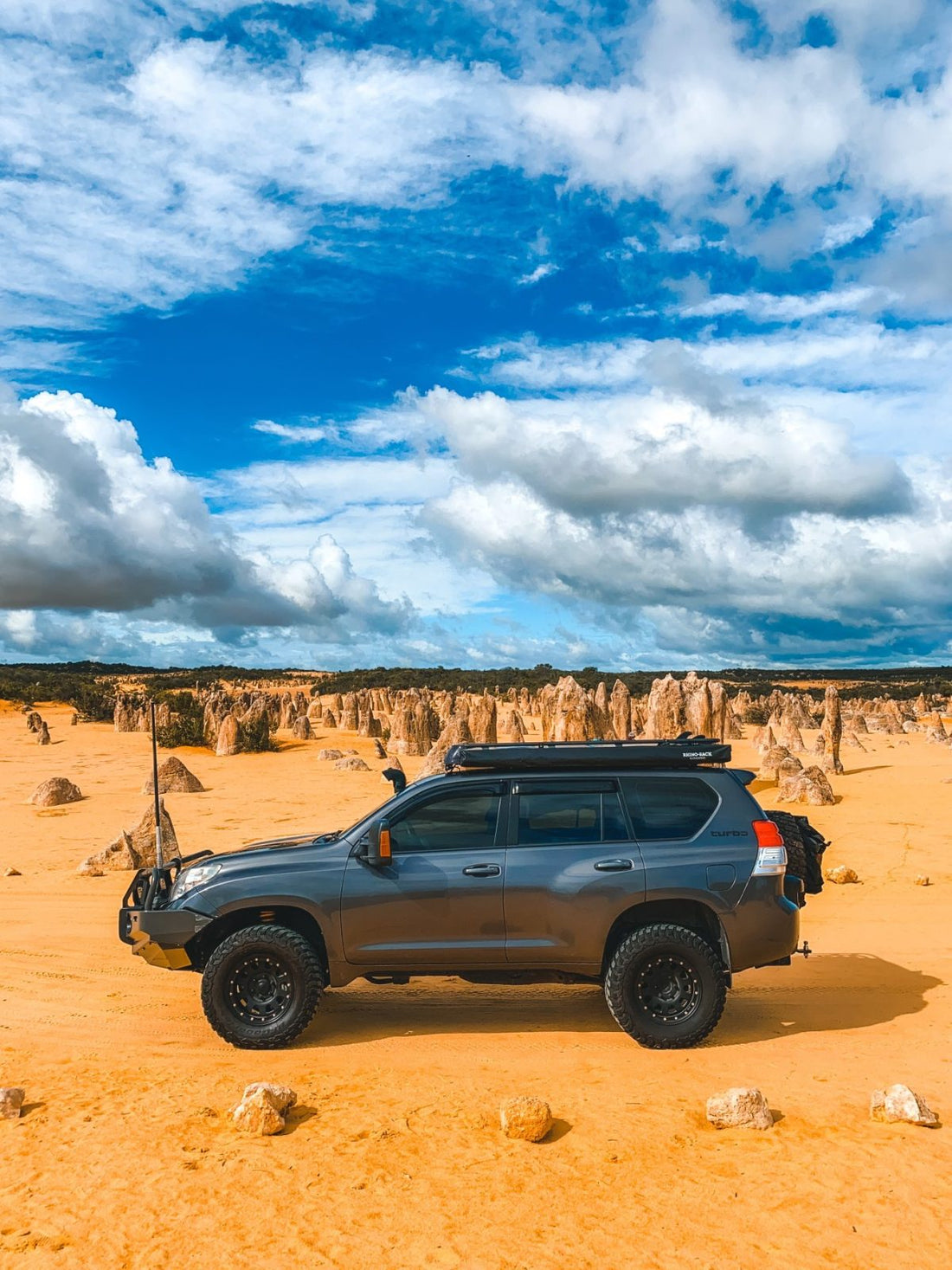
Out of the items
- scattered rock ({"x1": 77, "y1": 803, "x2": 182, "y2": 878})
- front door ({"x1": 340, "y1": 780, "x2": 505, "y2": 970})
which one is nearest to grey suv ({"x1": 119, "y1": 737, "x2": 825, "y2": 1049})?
front door ({"x1": 340, "y1": 780, "x2": 505, "y2": 970})

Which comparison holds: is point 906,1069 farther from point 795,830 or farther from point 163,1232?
point 163,1232

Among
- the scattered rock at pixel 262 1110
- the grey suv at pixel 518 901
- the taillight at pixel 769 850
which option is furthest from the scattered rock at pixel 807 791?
the scattered rock at pixel 262 1110

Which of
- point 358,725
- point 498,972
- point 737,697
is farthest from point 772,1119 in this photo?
point 737,697

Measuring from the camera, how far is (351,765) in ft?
96.7

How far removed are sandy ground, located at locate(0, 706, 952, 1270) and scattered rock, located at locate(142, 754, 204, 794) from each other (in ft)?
41.5

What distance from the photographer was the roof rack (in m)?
7.32

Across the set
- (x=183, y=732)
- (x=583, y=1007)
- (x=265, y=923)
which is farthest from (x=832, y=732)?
(x=265, y=923)

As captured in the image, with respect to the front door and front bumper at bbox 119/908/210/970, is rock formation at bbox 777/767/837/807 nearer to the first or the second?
the front door

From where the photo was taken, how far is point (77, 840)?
677 inches

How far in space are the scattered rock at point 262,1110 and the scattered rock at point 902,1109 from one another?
3.56m

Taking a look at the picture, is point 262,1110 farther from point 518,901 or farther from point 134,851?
point 134,851

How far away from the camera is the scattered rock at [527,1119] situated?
5.44 m

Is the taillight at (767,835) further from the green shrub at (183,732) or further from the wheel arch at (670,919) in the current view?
the green shrub at (183,732)

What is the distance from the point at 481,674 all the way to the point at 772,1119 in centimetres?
10749
